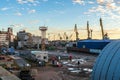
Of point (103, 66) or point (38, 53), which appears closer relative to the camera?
point (103, 66)

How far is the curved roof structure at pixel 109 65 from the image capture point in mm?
8234

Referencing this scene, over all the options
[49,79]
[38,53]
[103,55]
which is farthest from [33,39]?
[103,55]

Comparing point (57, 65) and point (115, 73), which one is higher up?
point (115, 73)

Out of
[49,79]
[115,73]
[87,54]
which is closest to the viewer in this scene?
[115,73]

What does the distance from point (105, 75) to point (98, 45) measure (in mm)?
60422

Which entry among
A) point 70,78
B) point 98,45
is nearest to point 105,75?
point 70,78

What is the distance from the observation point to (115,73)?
813cm

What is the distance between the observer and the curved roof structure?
27.0 ft

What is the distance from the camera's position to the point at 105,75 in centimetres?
882

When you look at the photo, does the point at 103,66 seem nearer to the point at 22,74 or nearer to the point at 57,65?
the point at 22,74

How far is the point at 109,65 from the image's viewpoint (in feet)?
28.9

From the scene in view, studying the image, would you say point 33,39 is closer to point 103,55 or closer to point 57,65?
point 57,65

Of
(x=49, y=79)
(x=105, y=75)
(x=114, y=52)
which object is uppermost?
(x=114, y=52)

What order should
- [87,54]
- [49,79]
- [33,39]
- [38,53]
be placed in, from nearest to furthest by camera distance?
[49,79], [38,53], [87,54], [33,39]
